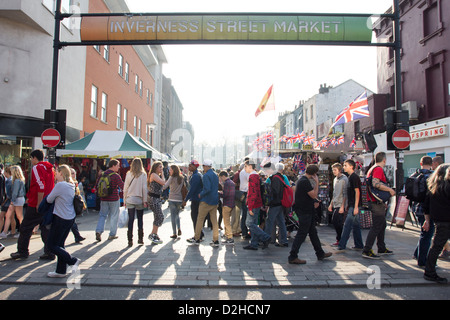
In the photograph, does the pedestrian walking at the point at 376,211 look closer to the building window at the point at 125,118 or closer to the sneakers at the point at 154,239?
the sneakers at the point at 154,239

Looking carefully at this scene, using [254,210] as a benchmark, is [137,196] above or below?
above

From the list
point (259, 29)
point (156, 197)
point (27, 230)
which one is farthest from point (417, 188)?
point (27, 230)

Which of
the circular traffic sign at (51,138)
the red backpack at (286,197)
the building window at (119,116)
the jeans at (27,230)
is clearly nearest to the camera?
the jeans at (27,230)

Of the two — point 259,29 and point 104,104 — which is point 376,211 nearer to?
point 259,29

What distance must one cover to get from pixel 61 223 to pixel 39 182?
1705 mm

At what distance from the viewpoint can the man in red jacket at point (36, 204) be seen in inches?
232

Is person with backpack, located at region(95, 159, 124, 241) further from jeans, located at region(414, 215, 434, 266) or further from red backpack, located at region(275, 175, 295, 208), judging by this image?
jeans, located at region(414, 215, 434, 266)

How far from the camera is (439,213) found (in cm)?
479

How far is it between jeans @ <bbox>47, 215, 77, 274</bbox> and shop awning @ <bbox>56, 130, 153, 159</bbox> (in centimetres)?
824

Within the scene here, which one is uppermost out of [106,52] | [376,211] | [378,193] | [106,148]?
[106,52]

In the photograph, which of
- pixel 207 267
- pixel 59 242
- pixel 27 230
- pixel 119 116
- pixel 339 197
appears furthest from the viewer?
pixel 119 116

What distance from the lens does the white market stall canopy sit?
12.8m

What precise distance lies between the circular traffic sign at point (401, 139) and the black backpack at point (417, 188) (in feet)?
6.44

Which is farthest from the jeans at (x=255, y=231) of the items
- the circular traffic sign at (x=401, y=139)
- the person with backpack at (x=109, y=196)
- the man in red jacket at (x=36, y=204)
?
the man in red jacket at (x=36, y=204)
